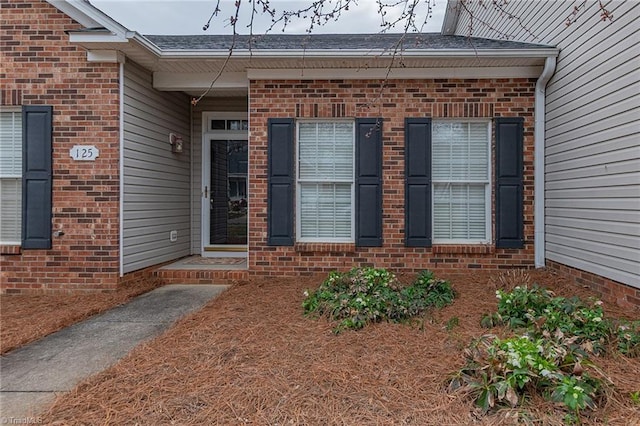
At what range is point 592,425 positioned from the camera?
2117 millimetres

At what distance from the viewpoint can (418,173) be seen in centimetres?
570

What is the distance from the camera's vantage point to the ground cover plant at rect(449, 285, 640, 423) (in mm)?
2240

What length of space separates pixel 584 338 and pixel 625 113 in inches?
95.7

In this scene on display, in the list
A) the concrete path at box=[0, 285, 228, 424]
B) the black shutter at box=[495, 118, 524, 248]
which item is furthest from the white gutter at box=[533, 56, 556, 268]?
the concrete path at box=[0, 285, 228, 424]

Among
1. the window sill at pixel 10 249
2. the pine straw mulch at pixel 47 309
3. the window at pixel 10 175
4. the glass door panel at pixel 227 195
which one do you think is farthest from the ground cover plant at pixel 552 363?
the window at pixel 10 175

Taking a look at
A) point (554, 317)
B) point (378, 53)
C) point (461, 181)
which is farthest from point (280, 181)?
point (554, 317)

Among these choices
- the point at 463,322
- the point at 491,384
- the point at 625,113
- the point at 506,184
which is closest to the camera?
the point at 491,384

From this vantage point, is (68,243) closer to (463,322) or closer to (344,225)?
(344,225)

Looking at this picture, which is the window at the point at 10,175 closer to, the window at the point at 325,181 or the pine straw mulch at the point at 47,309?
the pine straw mulch at the point at 47,309

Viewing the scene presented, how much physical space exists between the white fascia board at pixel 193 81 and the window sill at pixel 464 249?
3.67 m

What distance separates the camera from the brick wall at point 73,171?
5.28 meters

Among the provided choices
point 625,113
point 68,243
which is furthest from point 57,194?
point 625,113

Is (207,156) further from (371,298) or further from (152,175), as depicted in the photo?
(371,298)

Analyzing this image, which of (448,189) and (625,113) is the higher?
(625,113)
